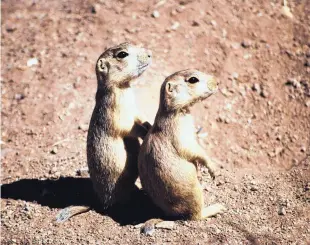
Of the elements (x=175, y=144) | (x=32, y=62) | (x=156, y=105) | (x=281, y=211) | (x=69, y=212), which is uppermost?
(x=175, y=144)

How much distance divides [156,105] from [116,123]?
6.51ft

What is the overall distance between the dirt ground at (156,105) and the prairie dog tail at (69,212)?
0.06 metres

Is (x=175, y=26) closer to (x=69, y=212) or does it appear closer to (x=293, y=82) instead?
(x=293, y=82)

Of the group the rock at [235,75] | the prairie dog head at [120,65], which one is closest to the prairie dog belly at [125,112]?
the prairie dog head at [120,65]

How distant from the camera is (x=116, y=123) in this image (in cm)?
567

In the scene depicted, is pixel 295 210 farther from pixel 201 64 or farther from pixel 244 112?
pixel 201 64

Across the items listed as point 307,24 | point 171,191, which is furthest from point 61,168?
point 307,24

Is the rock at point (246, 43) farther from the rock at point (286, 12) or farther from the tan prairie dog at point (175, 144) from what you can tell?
the tan prairie dog at point (175, 144)

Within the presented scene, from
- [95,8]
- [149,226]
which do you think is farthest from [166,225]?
[95,8]

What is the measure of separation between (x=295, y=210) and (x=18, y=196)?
11.3ft

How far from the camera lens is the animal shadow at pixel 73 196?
238 inches

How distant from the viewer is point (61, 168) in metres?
7.00

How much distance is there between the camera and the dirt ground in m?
5.99

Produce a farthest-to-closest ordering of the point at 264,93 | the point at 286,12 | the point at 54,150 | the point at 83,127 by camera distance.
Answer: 1. the point at 286,12
2. the point at 264,93
3. the point at 83,127
4. the point at 54,150
